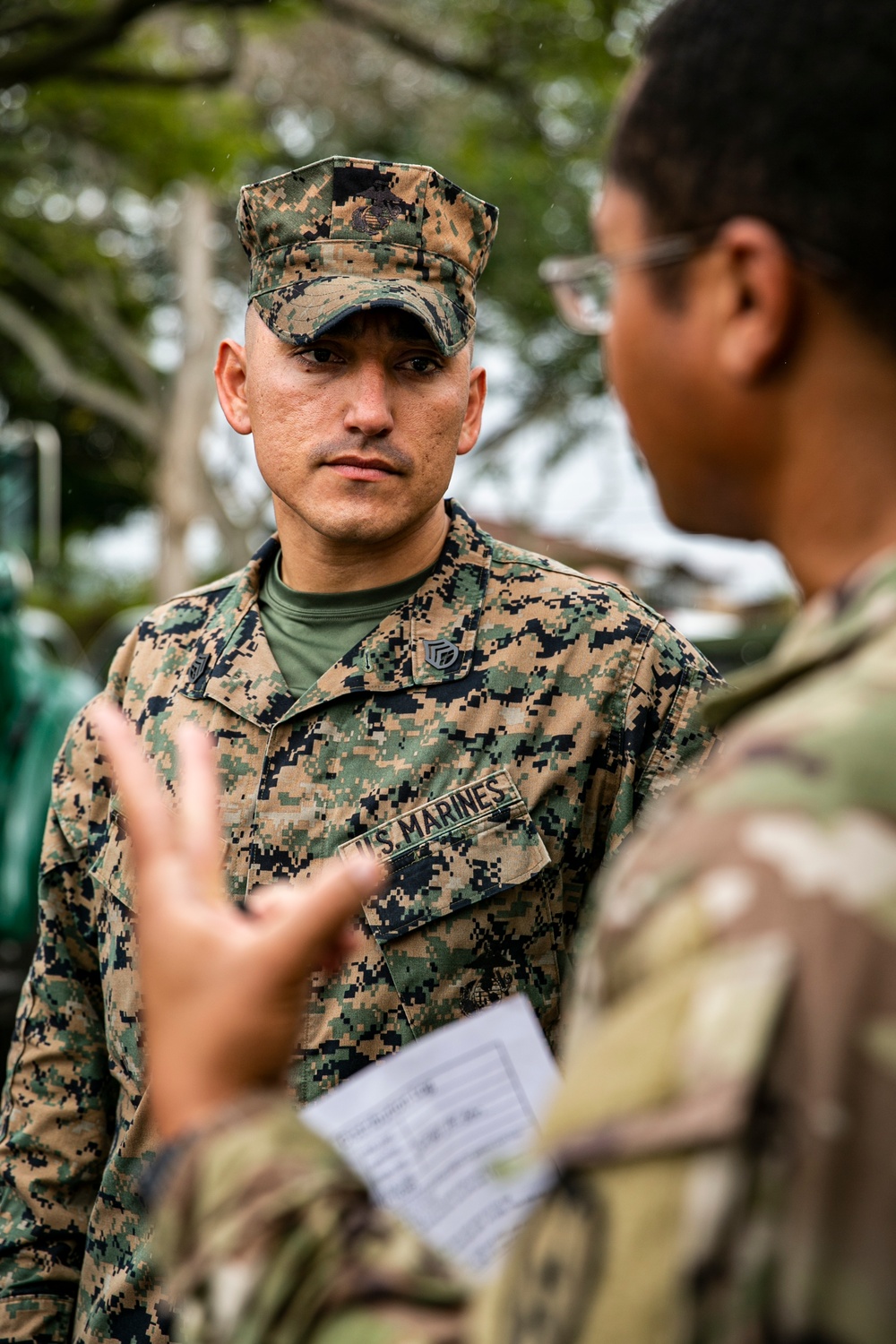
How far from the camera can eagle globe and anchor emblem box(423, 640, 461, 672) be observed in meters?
2.27

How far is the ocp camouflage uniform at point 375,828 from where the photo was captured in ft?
6.93

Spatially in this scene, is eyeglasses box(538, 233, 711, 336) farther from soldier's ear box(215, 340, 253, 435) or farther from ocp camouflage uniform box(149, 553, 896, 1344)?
soldier's ear box(215, 340, 253, 435)

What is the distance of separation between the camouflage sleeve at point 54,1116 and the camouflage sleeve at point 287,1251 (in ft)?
4.34

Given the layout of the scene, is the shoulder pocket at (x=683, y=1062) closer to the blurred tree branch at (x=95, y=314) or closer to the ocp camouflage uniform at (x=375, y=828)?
the ocp camouflage uniform at (x=375, y=828)

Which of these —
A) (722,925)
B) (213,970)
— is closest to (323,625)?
(213,970)

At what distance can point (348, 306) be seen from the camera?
2.23 metres

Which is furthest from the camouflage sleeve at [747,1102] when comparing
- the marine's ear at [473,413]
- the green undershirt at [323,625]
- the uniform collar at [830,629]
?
the marine's ear at [473,413]

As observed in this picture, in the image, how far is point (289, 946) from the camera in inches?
42.1

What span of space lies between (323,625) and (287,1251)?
150cm

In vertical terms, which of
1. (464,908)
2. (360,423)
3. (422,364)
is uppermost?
(422,364)

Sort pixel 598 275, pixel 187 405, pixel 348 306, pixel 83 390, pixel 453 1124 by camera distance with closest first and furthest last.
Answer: pixel 598 275, pixel 453 1124, pixel 348 306, pixel 187 405, pixel 83 390

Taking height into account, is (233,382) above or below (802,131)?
above

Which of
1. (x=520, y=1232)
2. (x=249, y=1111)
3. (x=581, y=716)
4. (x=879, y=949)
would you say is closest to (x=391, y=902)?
(x=581, y=716)

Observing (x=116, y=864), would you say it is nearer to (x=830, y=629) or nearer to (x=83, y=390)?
(x=830, y=629)
